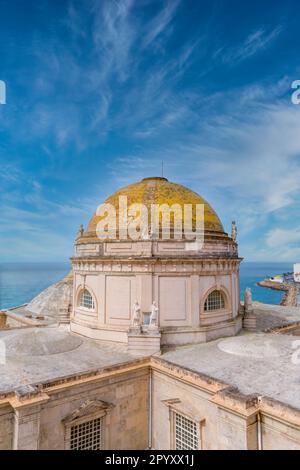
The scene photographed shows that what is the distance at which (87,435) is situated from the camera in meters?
13.6

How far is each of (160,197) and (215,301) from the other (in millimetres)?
7935

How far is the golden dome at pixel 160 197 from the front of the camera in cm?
2080

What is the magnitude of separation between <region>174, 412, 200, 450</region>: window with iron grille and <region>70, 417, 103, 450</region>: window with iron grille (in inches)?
135

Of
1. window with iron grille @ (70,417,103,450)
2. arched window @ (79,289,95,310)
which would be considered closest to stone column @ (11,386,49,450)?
window with iron grille @ (70,417,103,450)

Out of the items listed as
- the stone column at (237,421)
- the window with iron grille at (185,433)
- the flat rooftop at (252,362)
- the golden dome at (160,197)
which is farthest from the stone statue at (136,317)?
the stone column at (237,421)

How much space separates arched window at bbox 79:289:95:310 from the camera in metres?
20.9

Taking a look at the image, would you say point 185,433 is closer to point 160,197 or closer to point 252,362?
point 252,362

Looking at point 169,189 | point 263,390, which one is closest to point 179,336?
point 263,390

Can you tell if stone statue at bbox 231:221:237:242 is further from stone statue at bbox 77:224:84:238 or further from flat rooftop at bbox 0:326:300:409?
stone statue at bbox 77:224:84:238

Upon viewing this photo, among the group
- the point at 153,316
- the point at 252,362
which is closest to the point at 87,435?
the point at 153,316

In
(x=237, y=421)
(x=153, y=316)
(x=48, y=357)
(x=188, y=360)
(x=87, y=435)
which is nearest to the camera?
(x=237, y=421)

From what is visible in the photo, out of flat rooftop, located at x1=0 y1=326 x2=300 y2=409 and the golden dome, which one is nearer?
flat rooftop, located at x1=0 y1=326 x2=300 y2=409
